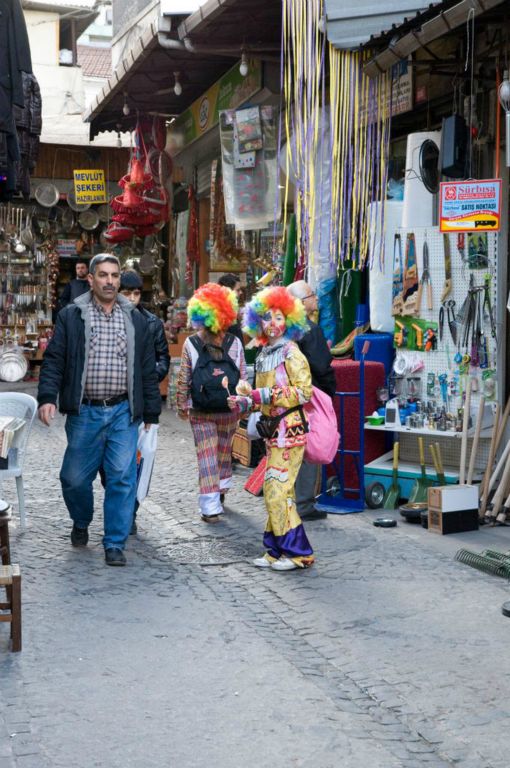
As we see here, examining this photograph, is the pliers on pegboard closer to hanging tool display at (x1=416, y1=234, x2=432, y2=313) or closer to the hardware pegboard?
the hardware pegboard

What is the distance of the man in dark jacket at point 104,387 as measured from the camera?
272 inches

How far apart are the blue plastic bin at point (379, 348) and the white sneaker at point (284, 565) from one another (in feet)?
9.67

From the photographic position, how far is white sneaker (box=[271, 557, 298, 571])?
6723 mm

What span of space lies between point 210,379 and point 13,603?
3.34m

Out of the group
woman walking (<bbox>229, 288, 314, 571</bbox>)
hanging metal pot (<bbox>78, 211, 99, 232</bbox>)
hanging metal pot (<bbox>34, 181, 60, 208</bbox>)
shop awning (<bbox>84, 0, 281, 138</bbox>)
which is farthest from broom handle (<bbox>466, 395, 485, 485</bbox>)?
hanging metal pot (<bbox>78, 211, 99, 232</bbox>)

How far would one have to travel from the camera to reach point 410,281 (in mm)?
8914

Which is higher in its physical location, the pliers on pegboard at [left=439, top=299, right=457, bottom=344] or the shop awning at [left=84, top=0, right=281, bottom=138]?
the shop awning at [left=84, top=0, right=281, bottom=138]

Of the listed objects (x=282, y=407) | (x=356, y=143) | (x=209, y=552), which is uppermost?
(x=356, y=143)

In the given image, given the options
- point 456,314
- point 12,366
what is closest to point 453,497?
point 456,314

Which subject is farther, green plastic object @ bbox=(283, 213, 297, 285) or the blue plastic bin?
green plastic object @ bbox=(283, 213, 297, 285)

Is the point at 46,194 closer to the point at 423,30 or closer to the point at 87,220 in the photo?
the point at 87,220

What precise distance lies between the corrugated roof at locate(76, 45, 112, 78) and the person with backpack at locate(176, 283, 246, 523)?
2933 cm

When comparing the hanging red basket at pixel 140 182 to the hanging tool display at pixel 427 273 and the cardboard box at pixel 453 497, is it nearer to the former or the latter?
the hanging tool display at pixel 427 273

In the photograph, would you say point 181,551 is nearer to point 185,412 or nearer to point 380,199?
point 185,412
